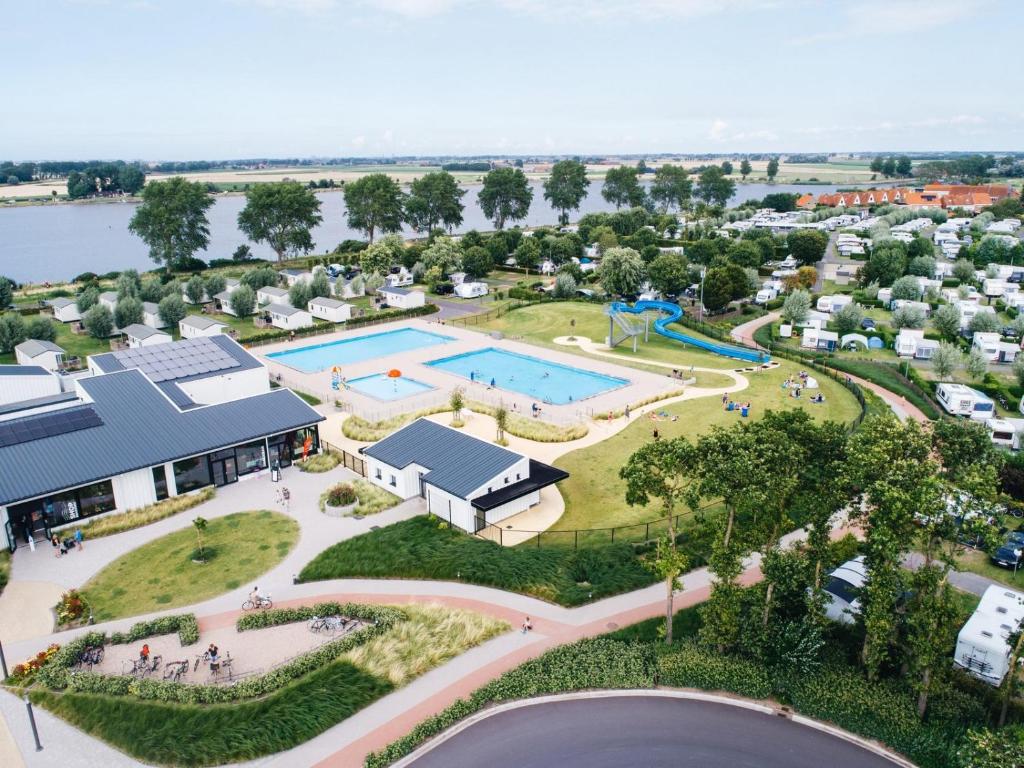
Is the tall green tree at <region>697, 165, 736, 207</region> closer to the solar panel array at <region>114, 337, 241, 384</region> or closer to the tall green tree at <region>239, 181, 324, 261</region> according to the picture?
the tall green tree at <region>239, 181, 324, 261</region>

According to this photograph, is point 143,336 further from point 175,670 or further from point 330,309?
point 175,670

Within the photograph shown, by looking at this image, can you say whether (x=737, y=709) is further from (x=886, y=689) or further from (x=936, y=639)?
(x=936, y=639)

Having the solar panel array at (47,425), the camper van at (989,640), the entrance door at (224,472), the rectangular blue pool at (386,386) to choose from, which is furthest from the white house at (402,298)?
the camper van at (989,640)

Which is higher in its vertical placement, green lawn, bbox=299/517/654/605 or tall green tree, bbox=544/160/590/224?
tall green tree, bbox=544/160/590/224

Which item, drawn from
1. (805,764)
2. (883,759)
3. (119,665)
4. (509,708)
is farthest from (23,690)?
(883,759)

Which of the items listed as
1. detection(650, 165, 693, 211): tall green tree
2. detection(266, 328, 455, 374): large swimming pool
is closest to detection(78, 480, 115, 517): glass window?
detection(266, 328, 455, 374): large swimming pool

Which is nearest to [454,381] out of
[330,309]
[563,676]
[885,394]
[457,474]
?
[457,474]
